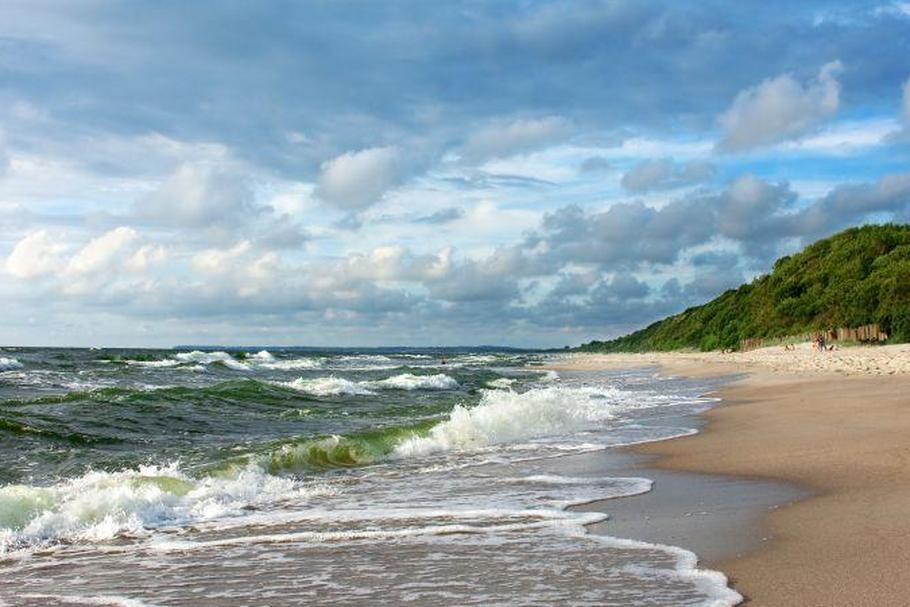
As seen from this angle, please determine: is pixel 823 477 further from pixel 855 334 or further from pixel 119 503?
pixel 855 334

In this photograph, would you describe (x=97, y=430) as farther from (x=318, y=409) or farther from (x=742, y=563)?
(x=742, y=563)

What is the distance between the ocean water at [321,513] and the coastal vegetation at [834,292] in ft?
130

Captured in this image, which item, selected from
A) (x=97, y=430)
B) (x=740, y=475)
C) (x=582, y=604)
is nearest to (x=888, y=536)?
(x=582, y=604)

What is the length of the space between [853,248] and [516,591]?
237ft

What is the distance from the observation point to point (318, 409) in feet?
77.4

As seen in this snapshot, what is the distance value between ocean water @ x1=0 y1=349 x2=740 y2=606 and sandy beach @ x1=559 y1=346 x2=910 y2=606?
0.57 metres

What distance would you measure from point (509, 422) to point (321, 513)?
29.9 feet

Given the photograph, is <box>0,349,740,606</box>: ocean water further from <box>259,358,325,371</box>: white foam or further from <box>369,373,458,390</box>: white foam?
<box>259,358,325,371</box>: white foam

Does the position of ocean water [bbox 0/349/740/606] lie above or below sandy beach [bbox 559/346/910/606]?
below

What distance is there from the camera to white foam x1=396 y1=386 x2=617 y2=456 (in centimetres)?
1573

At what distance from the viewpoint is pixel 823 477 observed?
9.13 meters

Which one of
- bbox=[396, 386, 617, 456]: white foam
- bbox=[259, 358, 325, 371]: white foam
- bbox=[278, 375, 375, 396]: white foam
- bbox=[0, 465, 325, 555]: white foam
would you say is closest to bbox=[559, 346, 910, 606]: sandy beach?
bbox=[396, 386, 617, 456]: white foam

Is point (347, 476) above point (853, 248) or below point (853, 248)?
below

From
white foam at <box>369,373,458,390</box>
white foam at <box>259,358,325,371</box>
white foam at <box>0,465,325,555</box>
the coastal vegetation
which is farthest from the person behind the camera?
white foam at <box>259,358,325,371</box>
